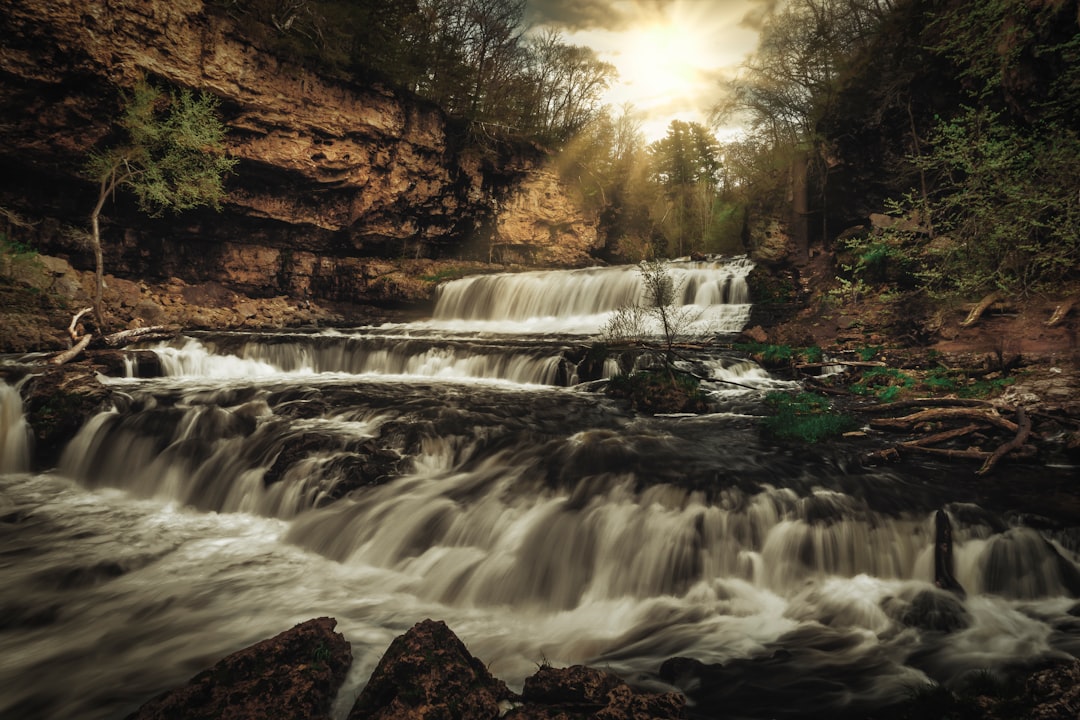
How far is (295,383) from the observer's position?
1071 centimetres

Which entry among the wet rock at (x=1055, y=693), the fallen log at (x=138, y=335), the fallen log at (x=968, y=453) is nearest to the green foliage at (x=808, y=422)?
the fallen log at (x=968, y=453)

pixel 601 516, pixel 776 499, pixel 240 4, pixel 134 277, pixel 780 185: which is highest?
pixel 240 4

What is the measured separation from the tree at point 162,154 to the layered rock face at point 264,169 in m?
0.61

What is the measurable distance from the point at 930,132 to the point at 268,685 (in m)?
15.6

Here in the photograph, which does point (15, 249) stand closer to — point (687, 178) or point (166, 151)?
point (166, 151)

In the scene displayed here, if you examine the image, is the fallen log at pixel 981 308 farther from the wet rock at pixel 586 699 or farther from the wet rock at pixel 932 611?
the wet rock at pixel 586 699

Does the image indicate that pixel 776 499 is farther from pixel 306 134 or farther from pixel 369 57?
pixel 369 57

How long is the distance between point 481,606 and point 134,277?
20799mm

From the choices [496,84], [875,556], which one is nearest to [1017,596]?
[875,556]

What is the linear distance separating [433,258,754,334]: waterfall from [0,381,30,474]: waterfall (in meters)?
14.0

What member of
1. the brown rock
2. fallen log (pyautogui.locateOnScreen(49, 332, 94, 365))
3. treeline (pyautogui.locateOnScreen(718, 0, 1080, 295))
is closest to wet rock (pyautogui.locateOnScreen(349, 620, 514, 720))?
treeline (pyautogui.locateOnScreen(718, 0, 1080, 295))

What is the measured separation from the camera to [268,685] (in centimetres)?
241

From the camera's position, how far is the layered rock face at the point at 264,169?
1293 cm

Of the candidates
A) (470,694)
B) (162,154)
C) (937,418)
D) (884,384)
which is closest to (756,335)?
(884,384)
